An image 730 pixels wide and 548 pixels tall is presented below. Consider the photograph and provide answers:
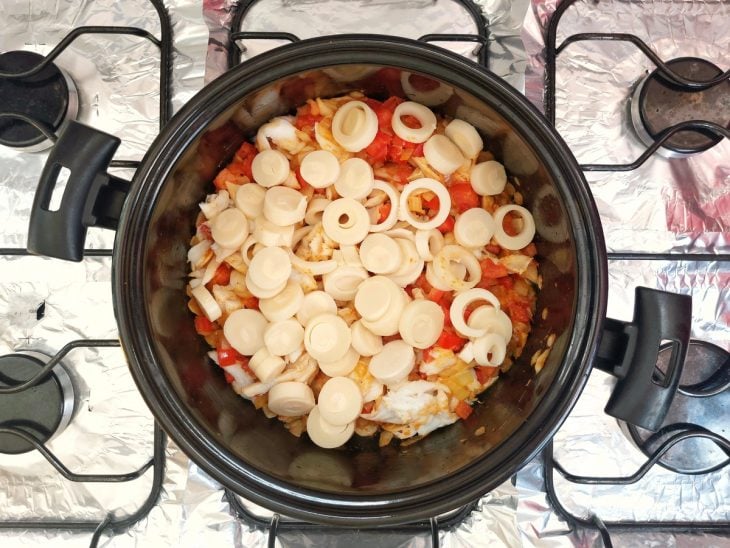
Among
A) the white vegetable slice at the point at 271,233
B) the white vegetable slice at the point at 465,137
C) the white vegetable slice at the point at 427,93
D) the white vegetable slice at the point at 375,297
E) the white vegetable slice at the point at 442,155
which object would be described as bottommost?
the white vegetable slice at the point at 375,297

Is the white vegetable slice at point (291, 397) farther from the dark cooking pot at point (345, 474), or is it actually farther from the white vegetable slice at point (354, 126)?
the white vegetable slice at point (354, 126)

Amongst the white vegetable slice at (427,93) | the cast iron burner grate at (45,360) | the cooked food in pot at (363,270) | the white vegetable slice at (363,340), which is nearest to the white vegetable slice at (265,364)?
the cooked food in pot at (363,270)

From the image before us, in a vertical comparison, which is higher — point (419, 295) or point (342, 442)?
point (419, 295)

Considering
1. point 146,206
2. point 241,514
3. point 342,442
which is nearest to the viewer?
point 146,206

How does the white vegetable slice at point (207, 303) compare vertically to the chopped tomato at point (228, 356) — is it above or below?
above

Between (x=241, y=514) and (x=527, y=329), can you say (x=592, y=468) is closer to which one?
(x=527, y=329)

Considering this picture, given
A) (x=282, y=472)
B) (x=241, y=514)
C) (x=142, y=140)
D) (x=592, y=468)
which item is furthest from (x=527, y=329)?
(x=142, y=140)
